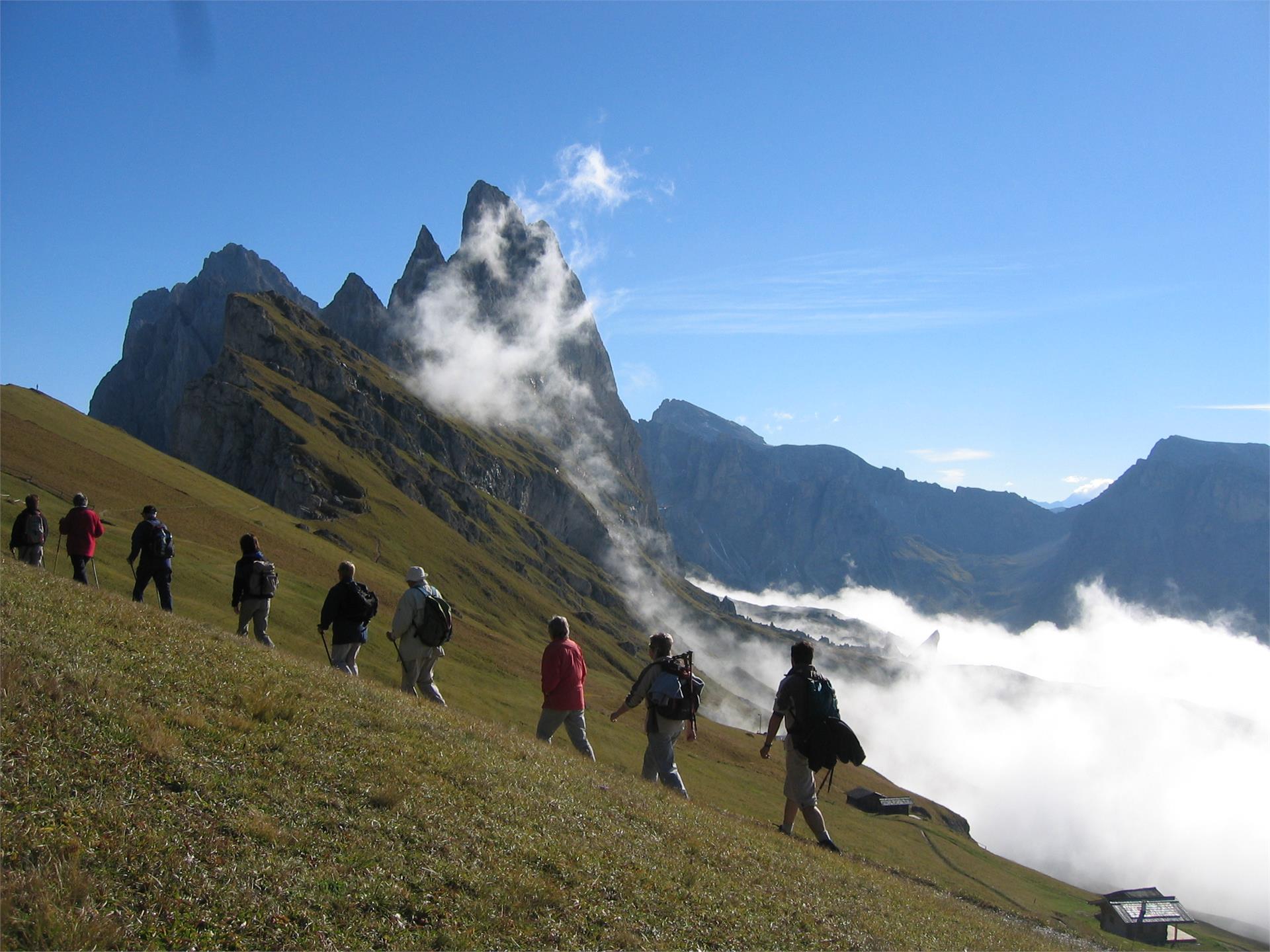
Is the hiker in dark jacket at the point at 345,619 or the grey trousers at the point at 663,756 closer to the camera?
the grey trousers at the point at 663,756

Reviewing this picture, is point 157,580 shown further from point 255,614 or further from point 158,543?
point 255,614

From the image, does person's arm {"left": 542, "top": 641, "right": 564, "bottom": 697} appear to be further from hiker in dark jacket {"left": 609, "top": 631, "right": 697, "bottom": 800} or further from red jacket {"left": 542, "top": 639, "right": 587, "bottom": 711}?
hiker in dark jacket {"left": 609, "top": 631, "right": 697, "bottom": 800}

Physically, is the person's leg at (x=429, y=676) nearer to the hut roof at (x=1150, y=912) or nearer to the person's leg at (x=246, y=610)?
the person's leg at (x=246, y=610)

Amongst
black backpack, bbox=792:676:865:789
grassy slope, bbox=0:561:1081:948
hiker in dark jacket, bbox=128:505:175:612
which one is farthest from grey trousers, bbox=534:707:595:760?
hiker in dark jacket, bbox=128:505:175:612

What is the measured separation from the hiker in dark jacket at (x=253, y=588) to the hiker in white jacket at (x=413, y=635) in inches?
213

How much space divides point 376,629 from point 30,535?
130 feet

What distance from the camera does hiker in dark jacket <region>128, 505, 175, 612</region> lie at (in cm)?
2622


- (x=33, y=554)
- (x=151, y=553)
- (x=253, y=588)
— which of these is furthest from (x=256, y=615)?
(x=33, y=554)

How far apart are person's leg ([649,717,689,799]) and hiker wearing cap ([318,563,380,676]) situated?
8.61 metres

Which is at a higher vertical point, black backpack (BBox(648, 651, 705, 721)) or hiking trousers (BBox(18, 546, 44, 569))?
black backpack (BBox(648, 651, 705, 721))

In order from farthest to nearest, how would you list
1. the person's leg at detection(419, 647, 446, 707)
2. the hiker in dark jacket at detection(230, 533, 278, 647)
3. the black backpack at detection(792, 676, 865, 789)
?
the hiker in dark jacket at detection(230, 533, 278, 647) < the person's leg at detection(419, 647, 446, 707) < the black backpack at detection(792, 676, 865, 789)

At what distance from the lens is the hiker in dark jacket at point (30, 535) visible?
29.1 meters

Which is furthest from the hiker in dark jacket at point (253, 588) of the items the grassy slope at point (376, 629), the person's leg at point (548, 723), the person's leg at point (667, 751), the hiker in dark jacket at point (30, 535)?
the grassy slope at point (376, 629)

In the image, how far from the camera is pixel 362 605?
23688 millimetres
